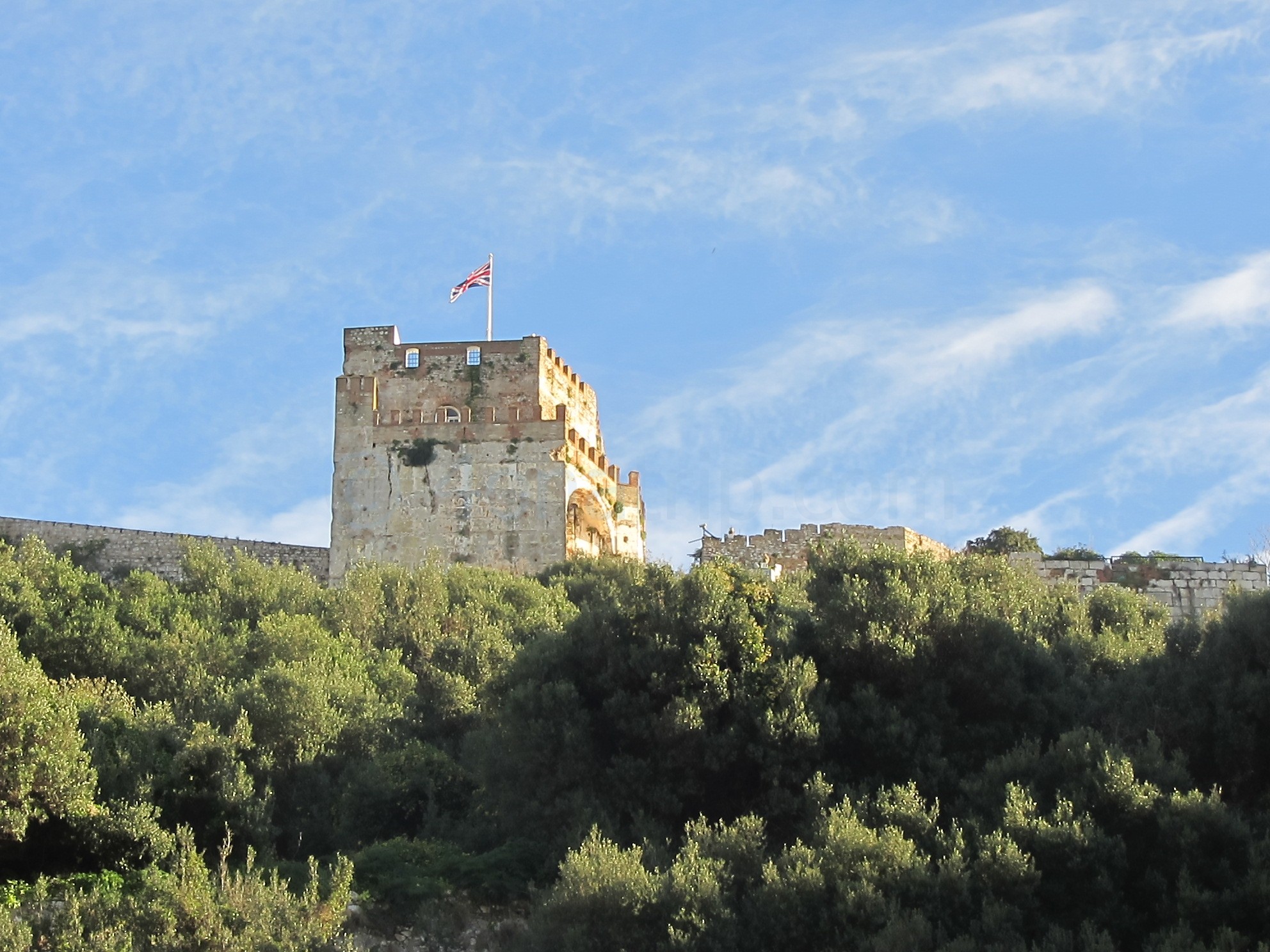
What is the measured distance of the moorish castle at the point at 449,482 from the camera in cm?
3372

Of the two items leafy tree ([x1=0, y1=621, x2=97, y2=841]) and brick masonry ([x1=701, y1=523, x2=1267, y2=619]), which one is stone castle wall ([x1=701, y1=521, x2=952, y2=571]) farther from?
leafy tree ([x1=0, y1=621, x2=97, y2=841])

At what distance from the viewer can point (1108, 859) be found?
13.8 meters

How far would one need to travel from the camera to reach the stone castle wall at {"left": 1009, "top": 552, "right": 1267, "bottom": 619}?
1120 inches

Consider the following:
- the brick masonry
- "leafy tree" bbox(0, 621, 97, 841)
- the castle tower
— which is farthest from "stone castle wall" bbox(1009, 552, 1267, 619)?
"leafy tree" bbox(0, 621, 97, 841)

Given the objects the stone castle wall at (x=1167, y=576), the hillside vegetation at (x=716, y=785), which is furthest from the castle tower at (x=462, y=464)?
the hillside vegetation at (x=716, y=785)

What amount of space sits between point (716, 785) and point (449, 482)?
1854cm

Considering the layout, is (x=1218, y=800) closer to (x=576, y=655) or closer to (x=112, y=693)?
(x=576, y=655)

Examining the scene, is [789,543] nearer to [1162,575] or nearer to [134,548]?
[1162,575]

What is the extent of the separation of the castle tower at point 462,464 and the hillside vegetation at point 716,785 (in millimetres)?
12393

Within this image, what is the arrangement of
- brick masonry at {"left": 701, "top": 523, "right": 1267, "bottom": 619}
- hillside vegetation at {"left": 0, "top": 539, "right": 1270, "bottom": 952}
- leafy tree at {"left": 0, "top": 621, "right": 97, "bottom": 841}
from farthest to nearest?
1. brick masonry at {"left": 701, "top": 523, "right": 1267, "bottom": 619}
2. leafy tree at {"left": 0, "top": 621, "right": 97, "bottom": 841}
3. hillside vegetation at {"left": 0, "top": 539, "right": 1270, "bottom": 952}

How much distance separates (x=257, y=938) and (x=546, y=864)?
9.30 ft

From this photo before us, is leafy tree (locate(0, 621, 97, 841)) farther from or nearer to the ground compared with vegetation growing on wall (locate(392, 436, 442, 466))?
nearer to the ground

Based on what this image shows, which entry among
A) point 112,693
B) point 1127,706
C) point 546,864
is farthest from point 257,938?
point 1127,706

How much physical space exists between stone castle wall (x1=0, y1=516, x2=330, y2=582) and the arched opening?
5.03 metres
